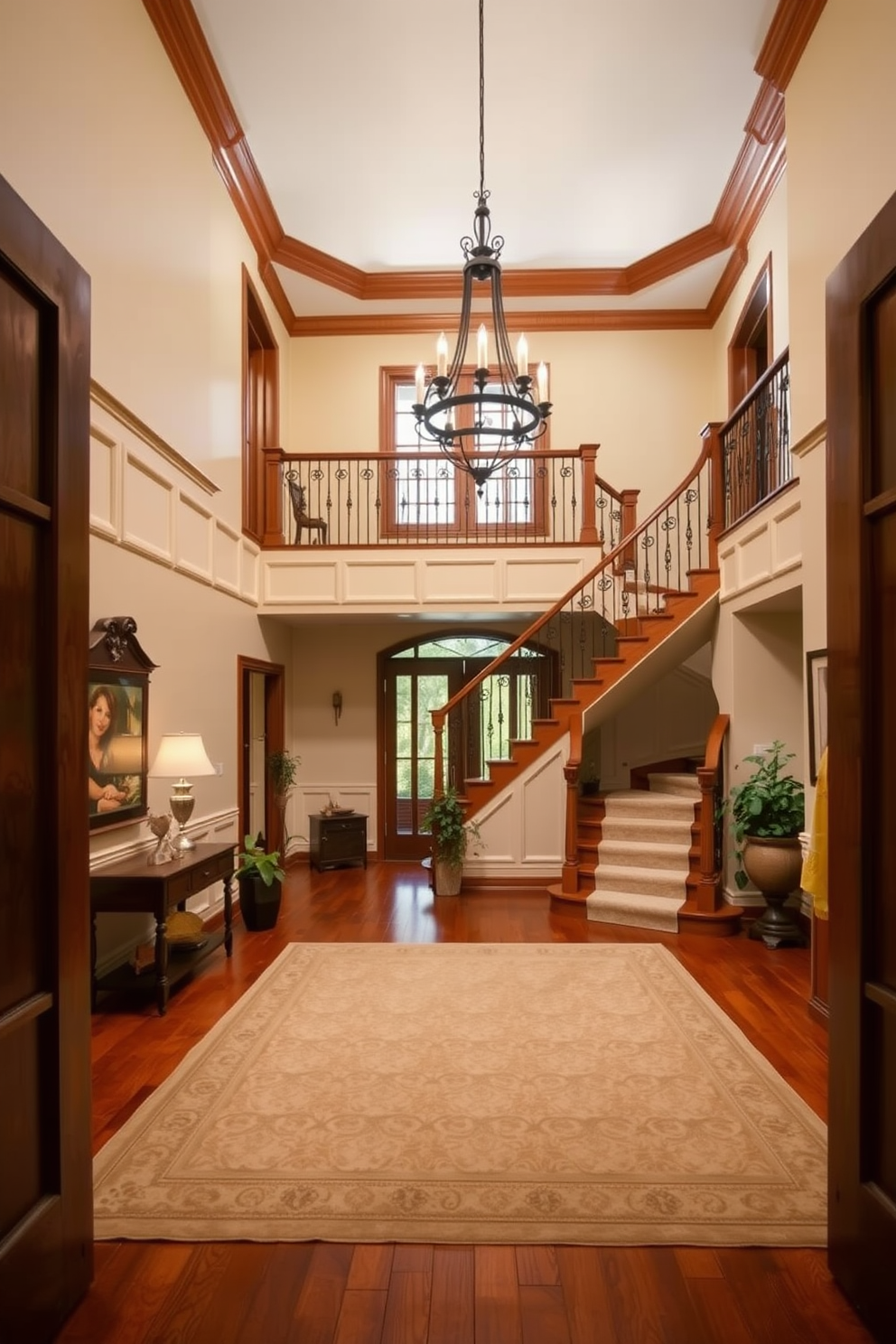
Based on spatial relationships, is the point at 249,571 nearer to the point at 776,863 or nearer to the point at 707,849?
the point at 707,849

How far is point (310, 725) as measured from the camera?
28.6 feet

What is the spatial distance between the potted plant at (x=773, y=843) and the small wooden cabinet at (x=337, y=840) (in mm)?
3984

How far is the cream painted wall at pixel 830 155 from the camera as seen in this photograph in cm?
350

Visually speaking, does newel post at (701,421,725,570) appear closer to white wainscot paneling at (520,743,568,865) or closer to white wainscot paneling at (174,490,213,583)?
white wainscot paneling at (520,743,568,865)

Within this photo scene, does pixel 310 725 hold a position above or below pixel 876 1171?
above

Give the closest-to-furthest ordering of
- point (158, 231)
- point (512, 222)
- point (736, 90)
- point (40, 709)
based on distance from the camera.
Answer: point (40, 709) < point (158, 231) < point (736, 90) < point (512, 222)

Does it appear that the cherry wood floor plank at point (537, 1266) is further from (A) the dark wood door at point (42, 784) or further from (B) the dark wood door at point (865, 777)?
(A) the dark wood door at point (42, 784)

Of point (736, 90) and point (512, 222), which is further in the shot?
point (512, 222)

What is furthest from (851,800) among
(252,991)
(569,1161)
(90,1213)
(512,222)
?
(512,222)

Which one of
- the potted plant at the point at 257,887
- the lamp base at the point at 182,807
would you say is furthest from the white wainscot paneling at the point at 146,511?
the potted plant at the point at 257,887

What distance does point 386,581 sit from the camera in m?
7.41

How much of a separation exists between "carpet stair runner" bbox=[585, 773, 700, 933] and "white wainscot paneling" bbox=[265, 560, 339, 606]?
3.24 m

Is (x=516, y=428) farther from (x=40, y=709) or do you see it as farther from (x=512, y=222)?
(x=512, y=222)

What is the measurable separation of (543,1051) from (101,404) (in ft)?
12.9
